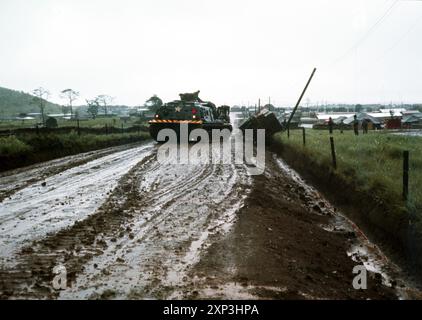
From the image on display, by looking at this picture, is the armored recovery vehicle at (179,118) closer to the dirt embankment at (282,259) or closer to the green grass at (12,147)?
Answer: the green grass at (12,147)

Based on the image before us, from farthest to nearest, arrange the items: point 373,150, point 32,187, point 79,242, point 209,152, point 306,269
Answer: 1. point 209,152
2. point 373,150
3. point 32,187
4. point 79,242
5. point 306,269

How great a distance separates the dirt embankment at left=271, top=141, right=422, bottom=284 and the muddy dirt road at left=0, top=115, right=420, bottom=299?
240mm

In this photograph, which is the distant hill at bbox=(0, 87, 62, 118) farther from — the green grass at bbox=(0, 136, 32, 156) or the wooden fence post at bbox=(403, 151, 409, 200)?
the wooden fence post at bbox=(403, 151, 409, 200)

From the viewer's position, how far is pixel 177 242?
599 cm

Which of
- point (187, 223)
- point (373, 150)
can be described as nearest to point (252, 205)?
point (187, 223)

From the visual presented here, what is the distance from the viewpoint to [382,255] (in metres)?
6.97

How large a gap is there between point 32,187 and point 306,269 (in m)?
6.84

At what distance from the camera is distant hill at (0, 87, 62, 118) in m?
151

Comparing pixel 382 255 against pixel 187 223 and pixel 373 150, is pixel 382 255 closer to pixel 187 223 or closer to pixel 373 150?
pixel 187 223

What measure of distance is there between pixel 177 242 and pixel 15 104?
175 meters

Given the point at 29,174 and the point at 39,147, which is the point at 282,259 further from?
the point at 39,147

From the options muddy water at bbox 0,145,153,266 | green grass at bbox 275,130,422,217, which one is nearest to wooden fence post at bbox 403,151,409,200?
green grass at bbox 275,130,422,217

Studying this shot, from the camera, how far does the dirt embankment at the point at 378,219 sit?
656 cm

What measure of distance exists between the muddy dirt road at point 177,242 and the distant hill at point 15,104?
145703mm
